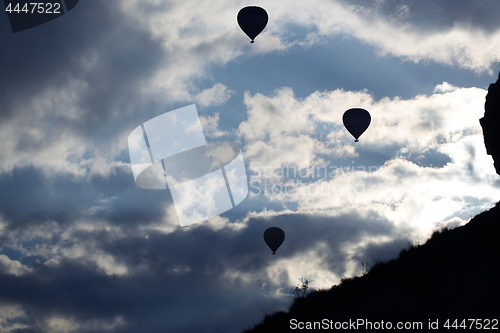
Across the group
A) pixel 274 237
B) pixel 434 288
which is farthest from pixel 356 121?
pixel 434 288

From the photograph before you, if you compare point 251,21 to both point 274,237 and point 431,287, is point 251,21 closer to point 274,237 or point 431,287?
point 274,237

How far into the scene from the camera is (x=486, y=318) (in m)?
12.5

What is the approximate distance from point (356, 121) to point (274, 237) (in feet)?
66.0

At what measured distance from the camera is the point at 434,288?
15.4 metres

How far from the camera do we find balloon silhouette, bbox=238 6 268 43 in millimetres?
50281

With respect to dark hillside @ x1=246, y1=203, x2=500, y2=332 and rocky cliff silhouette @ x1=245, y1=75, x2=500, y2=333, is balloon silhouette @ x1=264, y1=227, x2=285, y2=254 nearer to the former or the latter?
rocky cliff silhouette @ x1=245, y1=75, x2=500, y2=333

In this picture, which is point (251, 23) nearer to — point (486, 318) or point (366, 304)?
point (366, 304)

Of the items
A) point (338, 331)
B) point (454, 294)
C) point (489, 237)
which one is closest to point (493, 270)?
point (454, 294)

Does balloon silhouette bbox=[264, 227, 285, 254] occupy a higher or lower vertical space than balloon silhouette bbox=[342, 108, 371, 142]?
lower

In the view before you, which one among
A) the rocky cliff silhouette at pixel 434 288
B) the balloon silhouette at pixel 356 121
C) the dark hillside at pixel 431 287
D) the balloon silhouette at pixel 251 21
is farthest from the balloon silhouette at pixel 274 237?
the dark hillside at pixel 431 287

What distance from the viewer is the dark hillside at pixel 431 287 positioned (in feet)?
45.1

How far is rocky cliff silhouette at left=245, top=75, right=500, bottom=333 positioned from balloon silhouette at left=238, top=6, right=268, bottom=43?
34022mm

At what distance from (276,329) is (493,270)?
11464mm

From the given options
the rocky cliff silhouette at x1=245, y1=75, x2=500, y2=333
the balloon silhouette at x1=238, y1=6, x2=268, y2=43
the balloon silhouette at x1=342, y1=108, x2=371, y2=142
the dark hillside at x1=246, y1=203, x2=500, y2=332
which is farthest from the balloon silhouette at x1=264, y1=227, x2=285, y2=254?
the dark hillside at x1=246, y1=203, x2=500, y2=332
